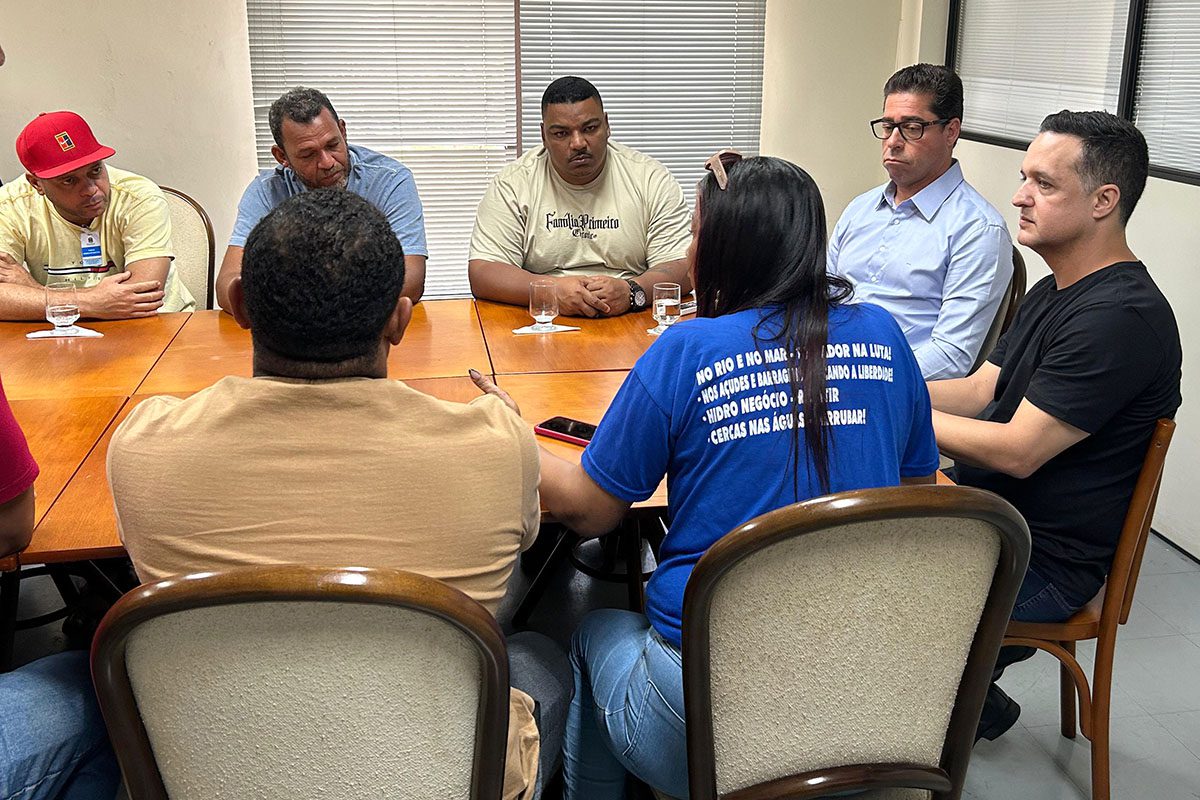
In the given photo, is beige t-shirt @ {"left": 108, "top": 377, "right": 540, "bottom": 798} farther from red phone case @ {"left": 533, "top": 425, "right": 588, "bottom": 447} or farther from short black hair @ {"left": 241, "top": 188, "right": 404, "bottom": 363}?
red phone case @ {"left": 533, "top": 425, "right": 588, "bottom": 447}

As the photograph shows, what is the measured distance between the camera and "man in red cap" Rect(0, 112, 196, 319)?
3115 mm

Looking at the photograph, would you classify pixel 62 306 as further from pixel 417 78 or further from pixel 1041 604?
pixel 1041 604

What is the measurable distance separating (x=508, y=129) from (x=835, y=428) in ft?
11.7

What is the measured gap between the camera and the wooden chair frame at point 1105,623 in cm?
187

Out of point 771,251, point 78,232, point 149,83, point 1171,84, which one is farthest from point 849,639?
point 149,83

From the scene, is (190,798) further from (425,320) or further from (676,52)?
(676,52)

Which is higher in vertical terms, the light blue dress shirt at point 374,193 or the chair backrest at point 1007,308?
the light blue dress shirt at point 374,193

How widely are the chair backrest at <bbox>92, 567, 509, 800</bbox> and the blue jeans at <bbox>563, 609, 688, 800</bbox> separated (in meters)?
0.32

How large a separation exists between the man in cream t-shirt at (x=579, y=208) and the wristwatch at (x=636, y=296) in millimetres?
196

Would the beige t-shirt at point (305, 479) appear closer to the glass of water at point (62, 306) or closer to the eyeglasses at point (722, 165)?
the eyeglasses at point (722, 165)

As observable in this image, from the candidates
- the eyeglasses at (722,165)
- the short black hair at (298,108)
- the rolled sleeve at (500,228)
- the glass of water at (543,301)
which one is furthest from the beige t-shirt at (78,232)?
the eyeglasses at (722,165)

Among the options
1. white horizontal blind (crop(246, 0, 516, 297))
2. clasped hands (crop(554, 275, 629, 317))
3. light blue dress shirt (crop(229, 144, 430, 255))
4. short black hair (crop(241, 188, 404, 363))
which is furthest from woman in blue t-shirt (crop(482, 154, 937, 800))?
white horizontal blind (crop(246, 0, 516, 297))

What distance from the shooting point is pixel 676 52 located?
15.9ft

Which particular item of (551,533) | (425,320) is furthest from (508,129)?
(551,533)
